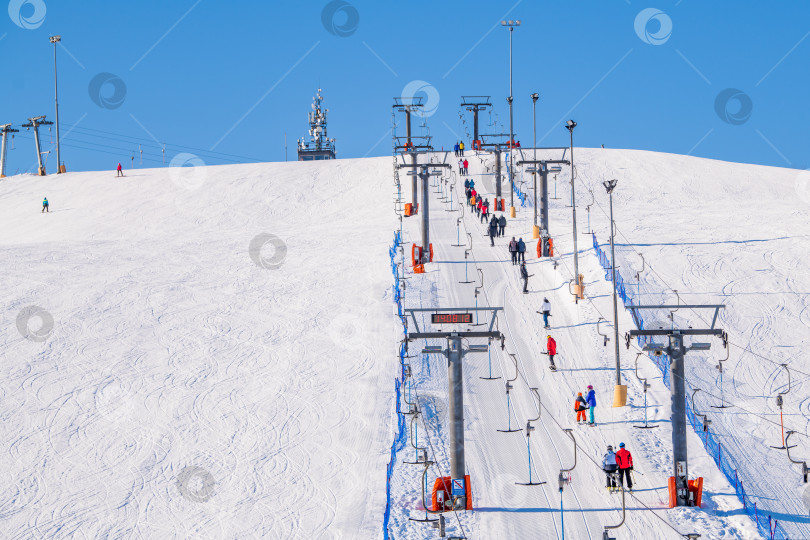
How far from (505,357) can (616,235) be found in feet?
53.6

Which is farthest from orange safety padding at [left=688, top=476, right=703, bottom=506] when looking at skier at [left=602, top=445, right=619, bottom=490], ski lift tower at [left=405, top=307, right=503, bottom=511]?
ski lift tower at [left=405, top=307, right=503, bottom=511]

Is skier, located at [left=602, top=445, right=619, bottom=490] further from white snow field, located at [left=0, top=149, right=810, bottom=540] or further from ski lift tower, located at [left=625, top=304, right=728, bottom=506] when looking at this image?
ski lift tower, located at [left=625, top=304, right=728, bottom=506]

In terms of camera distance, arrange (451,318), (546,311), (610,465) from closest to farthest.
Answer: (610,465), (451,318), (546,311)

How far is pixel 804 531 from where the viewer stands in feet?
55.8

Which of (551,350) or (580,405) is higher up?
(551,350)

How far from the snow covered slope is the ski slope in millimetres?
1667

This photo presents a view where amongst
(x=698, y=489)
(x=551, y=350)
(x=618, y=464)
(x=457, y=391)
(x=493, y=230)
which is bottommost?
(x=698, y=489)

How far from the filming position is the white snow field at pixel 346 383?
1802 cm

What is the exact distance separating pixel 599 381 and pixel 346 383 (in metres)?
6.72

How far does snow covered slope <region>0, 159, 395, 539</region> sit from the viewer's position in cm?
1842

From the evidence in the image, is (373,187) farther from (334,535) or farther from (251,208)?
(334,535)

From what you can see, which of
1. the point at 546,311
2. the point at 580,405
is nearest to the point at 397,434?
the point at 580,405

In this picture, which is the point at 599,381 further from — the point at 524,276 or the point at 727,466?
the point at 524,276

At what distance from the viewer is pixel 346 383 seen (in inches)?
959
